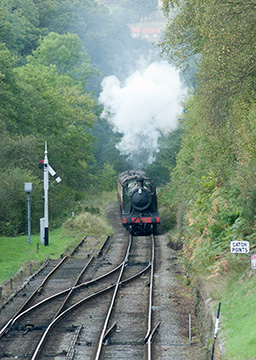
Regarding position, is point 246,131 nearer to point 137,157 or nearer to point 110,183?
point 137,157

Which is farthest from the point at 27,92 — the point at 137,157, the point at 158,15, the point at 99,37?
the point at 158,15

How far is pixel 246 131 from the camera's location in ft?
52.6

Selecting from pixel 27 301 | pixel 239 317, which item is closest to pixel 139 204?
pixel 27 301

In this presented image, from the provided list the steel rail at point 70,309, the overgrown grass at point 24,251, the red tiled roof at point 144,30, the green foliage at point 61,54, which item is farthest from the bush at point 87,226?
the red tiled roof at point 144,30

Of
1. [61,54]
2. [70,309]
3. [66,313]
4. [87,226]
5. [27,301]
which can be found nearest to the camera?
[66,313]

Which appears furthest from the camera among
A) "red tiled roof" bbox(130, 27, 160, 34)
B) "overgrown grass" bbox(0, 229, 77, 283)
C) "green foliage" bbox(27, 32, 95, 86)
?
"red tiled roof" bbox(130, 27, 160, 34)

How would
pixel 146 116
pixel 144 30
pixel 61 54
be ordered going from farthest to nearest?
pixel 144 30 → pixel 61 54 → pixel 146 116

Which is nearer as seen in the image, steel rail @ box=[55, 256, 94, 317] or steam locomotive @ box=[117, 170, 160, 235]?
steel rail @ box=[55, 256, 94, 317]

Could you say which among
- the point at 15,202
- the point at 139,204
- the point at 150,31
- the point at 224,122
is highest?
the point at 150,31

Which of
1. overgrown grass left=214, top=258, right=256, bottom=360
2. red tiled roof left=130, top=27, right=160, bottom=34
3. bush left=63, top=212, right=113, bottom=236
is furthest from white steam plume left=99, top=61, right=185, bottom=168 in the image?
red tiled roof left=130, top=27, right=160, bottom=34

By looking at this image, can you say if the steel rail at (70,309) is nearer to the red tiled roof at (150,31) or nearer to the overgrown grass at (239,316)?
the overgrown grass at (239,316)

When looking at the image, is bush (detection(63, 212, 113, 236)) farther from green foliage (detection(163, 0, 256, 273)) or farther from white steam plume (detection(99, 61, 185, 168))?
white steam plume (detection(99, 61, 185, 168))

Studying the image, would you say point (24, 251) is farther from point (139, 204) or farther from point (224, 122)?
point (224, 122)

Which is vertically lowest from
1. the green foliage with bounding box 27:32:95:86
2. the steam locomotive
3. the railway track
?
the railway track
